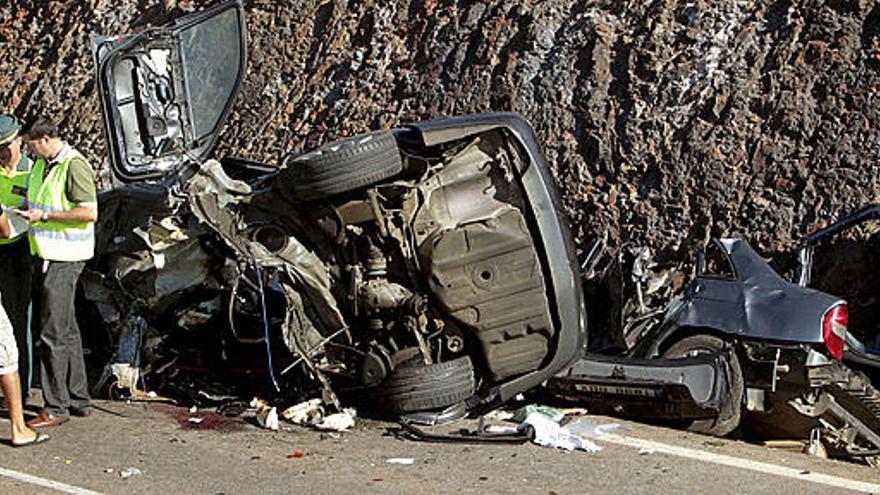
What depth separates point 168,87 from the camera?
7.74 meters

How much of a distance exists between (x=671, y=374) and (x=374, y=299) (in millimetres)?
1743

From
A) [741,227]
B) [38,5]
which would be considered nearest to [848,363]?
[741,227]

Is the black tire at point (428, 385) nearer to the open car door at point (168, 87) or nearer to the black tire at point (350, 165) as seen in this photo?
the black tire at point (350, 165)

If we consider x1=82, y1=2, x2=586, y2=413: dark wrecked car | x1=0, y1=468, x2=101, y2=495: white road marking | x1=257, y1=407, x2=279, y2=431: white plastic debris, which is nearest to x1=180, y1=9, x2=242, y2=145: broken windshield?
x1=82, y1=2, x2=586, y2=413: dark wrecked car

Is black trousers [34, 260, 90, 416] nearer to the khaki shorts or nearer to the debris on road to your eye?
the khaki shorts

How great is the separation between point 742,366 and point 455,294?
1722 millimetres

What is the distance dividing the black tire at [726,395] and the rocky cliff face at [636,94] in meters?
2.27

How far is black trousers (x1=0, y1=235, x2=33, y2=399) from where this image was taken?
7449 millimetres

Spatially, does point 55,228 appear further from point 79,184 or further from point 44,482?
point 44,482

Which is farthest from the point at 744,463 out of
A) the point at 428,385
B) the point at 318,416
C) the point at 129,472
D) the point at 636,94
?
the point at 636,94

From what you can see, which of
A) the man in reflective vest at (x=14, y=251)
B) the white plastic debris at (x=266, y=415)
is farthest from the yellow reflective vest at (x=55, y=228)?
the white plastic debris at (x=266, y=415)

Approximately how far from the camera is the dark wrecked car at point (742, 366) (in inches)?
267

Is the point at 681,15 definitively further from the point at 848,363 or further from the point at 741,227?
the point at 848,363

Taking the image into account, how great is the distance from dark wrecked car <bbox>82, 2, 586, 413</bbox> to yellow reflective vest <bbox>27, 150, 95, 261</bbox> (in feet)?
1.50
